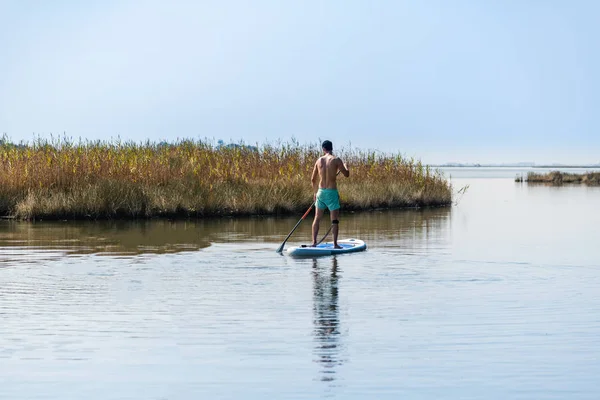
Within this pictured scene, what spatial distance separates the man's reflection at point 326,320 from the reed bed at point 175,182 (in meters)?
12.8

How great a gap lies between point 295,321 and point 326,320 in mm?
312

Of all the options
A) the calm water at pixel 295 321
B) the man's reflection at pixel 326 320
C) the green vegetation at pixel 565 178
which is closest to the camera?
the calm water at pixel 295 321

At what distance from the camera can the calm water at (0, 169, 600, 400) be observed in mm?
7262

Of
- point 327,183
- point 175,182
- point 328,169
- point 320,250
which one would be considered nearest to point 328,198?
point 327,183

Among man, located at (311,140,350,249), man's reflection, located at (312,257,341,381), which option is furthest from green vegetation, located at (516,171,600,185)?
man's reflection, located at (312,257,341,381)

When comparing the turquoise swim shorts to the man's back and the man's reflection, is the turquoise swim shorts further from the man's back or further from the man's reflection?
the man's reflection

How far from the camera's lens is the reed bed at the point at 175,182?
86.7ft

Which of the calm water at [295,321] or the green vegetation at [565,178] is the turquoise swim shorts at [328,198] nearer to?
the calm water at [295,321]

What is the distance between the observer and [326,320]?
32.8 feet

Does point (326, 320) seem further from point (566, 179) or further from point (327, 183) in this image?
point (566, 179)

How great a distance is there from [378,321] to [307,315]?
0.79 metres

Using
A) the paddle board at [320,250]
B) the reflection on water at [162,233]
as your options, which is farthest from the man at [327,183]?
the reflection on water at [162,233]

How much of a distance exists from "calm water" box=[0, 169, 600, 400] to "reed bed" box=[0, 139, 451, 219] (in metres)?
7.37

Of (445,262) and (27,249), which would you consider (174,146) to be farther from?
(445,262)
